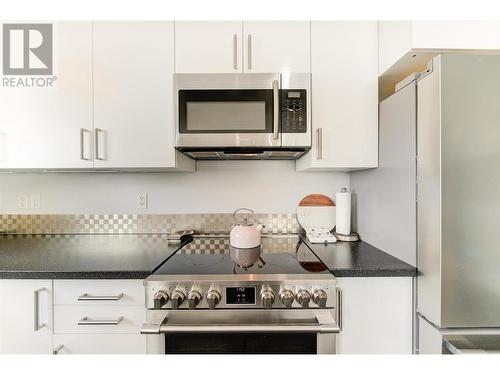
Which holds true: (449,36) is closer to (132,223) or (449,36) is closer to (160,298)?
(160,298)

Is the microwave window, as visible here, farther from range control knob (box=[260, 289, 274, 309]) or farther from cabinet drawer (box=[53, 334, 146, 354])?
cabinet drawer (box=[53, 334, 146, 354])

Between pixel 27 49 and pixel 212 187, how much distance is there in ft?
3.97

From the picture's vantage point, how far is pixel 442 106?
3.17 feet

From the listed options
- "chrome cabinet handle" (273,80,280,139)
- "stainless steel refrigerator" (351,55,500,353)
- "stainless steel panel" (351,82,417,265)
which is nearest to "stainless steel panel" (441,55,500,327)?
"stainless steel refrigerator" (351,55,500,353)

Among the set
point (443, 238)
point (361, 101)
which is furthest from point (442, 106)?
point (361, 101)

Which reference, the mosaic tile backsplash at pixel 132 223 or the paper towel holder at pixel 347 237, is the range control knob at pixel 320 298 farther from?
the mosaic tile backsplash at pixel 132 223

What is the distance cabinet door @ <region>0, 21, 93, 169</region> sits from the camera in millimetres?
1497

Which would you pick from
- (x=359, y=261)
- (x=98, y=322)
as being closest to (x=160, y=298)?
(x=98, y=322)

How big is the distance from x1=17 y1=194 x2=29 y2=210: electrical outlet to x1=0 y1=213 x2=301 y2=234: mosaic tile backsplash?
2.5 inches

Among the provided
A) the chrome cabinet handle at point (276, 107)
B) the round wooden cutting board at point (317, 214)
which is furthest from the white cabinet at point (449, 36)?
the round wooden cutting board at point (317, 214)

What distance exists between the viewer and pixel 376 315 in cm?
119

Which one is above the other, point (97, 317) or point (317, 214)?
point (317, 214)

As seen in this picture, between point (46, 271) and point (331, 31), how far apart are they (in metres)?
1.71

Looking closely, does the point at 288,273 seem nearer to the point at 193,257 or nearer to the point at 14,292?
the point at 193,257
